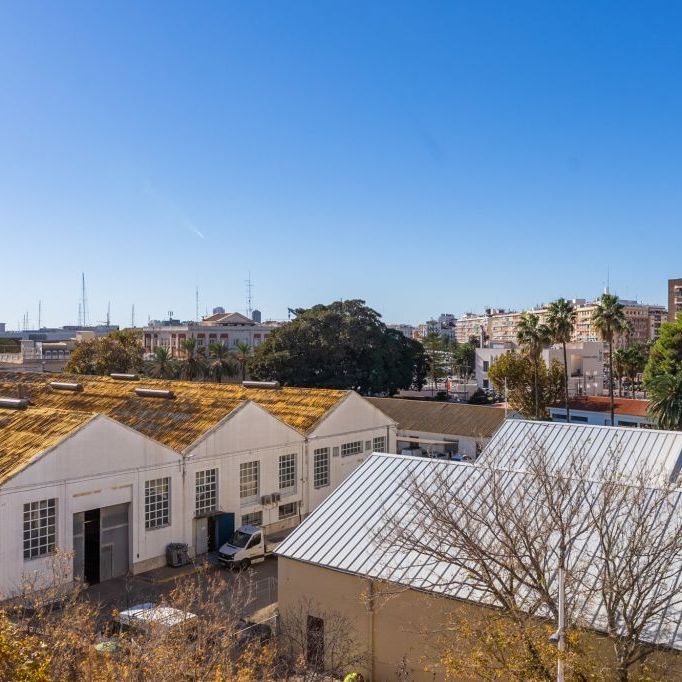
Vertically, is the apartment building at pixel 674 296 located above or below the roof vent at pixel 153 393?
above

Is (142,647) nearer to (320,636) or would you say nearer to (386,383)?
(320,636)

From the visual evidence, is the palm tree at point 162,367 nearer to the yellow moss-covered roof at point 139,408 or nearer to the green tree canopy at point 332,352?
the green tree canopy at point 332,352

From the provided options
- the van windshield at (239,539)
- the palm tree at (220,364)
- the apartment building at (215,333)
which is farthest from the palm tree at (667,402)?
the apartment building at (215,333)

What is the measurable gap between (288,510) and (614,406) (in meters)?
39.1

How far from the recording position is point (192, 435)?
29609 mm

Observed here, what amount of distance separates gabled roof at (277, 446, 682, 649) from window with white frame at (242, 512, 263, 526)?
11.0 metres

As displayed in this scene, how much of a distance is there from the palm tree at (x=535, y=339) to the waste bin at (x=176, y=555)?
3898 centimetres

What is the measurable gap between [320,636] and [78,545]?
11165mm

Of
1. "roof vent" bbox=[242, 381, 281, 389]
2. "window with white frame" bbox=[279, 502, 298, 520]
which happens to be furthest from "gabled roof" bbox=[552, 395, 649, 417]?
"window with white frame" bbox=[279, 502, 298, 520]

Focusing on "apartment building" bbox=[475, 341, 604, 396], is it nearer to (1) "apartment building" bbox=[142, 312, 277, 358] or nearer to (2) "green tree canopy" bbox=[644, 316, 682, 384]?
(2) "green tree canopy" bbox=[644, 316, 682, 384]

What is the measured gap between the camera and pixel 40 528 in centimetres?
2319

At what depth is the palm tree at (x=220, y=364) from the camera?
66000mm

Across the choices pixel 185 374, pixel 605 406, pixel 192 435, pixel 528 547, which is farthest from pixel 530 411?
pixel 528 547

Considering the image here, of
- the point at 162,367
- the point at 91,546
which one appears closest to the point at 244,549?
the point at 91,546
